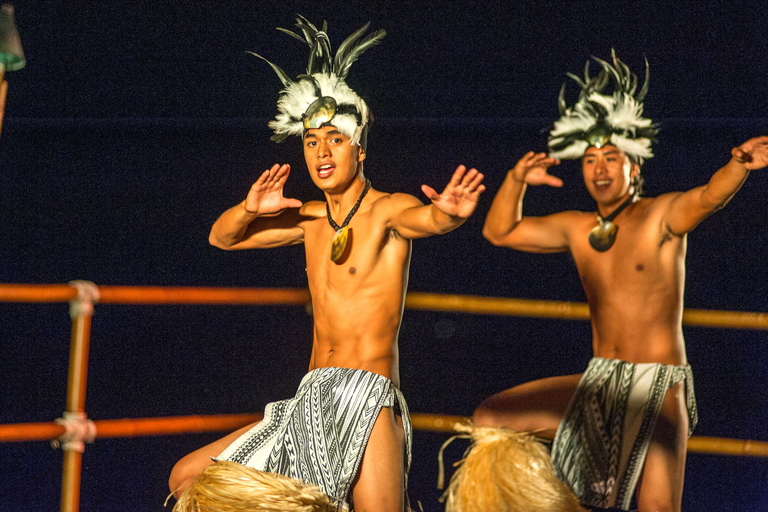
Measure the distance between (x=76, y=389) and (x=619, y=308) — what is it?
155 centimetres

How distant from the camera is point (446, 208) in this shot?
2240mm

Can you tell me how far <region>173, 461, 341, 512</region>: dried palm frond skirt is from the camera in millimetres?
2195

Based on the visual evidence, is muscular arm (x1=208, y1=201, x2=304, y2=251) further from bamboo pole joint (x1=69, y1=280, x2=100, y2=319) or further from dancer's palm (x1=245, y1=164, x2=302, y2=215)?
bamboo pole joint (x1=69, y1=280, x2=100, y2=319)

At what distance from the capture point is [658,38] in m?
3.87

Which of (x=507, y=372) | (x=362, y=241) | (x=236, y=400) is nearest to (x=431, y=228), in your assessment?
(x=362, y=241)

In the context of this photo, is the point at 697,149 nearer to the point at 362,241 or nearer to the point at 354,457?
the point at 362,241

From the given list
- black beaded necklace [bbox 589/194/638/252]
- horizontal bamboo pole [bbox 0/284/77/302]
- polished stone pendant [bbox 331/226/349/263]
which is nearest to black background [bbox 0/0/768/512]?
black beaded necklace [bbox 589/194/638/252]

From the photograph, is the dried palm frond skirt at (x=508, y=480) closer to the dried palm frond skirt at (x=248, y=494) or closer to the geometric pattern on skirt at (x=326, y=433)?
the geometric pattern on skirt at (x=326, y=433)

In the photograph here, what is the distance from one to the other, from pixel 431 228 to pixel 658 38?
207 centimetres

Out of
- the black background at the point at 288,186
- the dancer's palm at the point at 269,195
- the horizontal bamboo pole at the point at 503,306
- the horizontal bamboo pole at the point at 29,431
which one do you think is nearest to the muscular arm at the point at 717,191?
the horizontal bamboo pole at the point at 503,306

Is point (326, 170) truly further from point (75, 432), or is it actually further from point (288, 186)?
point (288, 186)

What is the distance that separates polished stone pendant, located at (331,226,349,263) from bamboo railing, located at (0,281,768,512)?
1.70 feet

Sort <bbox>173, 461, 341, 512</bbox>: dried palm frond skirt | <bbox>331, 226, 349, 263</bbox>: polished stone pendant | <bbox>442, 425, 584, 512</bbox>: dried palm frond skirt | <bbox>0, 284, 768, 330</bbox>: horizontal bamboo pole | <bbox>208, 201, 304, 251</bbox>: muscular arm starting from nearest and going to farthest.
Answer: <bbox>173, 461, 341, 512</bbox>: dried palm frond skirt < <bbox>442, 425, 584, 512</bbox>: dried palm frond skirt < <bbox>331, 226, 349, 263</bbox>: polished stone pendant < <bbox>0, 284, 768, 330</bbox>: horizontal bamboo pole < <bbox>208, 201, 304, 251</bbox>: muscular arm

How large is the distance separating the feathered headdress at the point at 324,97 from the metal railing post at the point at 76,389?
72 centimetres
